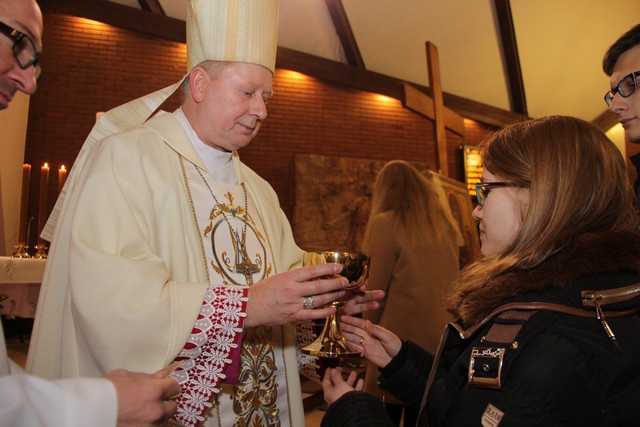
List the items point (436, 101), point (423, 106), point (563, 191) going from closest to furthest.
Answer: point (563, 191) → point (423, 106) → point (436, 101)

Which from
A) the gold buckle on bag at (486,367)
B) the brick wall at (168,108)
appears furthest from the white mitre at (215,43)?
the brick wall at (168,108)

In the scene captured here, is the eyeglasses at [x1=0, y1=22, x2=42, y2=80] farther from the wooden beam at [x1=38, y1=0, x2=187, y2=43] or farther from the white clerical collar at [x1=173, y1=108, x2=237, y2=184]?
the wooden beam at [x1=38, y1=0, x2=187, y2=43]

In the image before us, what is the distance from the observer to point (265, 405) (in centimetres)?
189

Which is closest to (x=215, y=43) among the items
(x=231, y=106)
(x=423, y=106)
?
(x=231, y=106)

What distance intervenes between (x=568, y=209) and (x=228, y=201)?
1259 millimetres

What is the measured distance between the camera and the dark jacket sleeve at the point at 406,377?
183 cm

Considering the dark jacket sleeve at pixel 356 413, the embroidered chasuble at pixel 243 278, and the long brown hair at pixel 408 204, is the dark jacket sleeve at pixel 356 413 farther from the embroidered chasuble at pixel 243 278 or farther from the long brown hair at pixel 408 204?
the long brown hair at pixel 408 204

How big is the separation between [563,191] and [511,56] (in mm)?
9266

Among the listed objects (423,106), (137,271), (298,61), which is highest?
(298,61)

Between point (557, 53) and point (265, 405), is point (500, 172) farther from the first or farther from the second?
point (557, 53)

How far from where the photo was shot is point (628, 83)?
7.77 ft

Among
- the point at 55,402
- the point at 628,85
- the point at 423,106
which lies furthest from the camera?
the point at 423,106

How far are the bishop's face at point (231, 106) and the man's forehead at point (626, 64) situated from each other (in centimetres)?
160

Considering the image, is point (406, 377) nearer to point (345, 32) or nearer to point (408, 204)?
point (408, 204)
